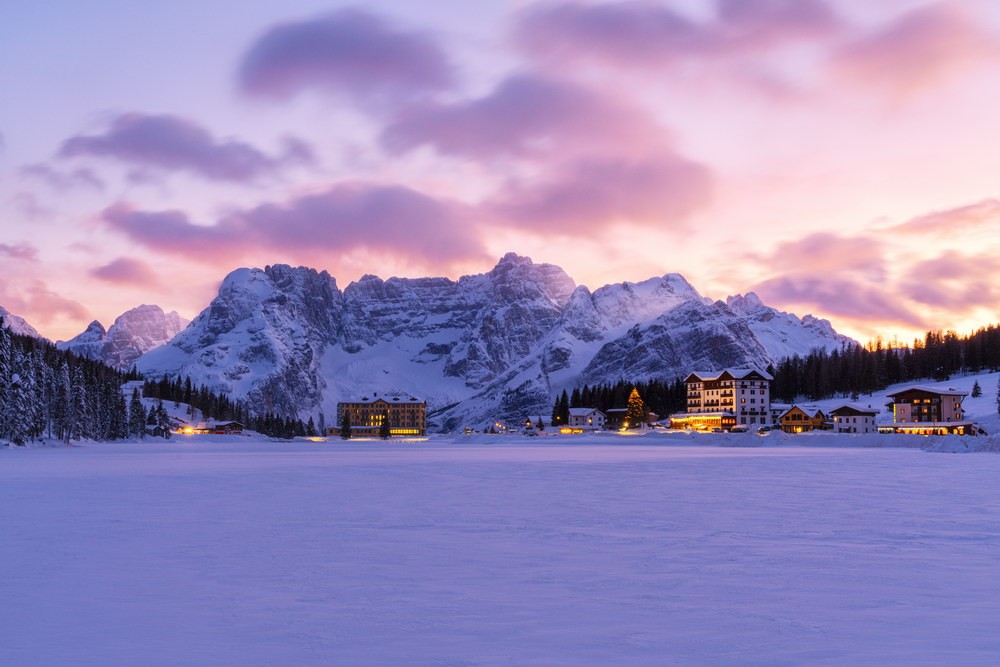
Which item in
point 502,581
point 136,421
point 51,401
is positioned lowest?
point 136,421

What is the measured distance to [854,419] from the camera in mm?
185500

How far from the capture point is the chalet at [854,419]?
184 metres

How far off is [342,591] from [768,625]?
7.43 metres

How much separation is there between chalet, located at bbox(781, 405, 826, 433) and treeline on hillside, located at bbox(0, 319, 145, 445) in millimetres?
148707

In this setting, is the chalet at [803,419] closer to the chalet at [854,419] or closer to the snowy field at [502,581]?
the chalet at [854,419]

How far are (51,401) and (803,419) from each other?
6134 inches

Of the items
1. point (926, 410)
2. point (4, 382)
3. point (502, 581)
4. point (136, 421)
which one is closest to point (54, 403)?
point (4, 382)

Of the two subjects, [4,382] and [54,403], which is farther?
[54,403]

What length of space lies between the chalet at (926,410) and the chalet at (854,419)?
598cm

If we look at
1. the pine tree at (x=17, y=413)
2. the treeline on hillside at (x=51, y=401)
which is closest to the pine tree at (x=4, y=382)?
the treeline on hillside at (x=51, y=401)

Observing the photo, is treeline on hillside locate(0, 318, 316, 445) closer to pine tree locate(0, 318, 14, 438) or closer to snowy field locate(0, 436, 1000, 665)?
pine tree locate(0, 318, 14, 438)

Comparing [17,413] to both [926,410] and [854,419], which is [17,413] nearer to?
[854,419]

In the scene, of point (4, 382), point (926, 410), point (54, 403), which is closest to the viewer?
point (4, 382)

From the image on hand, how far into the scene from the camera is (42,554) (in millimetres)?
19641
